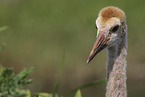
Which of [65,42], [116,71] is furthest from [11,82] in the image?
[65,42]

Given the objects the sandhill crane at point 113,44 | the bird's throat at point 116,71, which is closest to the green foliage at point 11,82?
the sandhill crane at point 113,44

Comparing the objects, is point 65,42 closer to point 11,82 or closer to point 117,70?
point 117,70

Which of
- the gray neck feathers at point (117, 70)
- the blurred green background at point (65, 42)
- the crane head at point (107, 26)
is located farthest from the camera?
the blurred green background at point (65, 42)

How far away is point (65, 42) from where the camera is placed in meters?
10.1

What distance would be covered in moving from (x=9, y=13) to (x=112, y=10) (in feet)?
26.0

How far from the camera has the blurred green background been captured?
9.66m

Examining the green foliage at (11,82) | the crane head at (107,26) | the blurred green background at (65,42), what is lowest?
the green foliage at (11,82)

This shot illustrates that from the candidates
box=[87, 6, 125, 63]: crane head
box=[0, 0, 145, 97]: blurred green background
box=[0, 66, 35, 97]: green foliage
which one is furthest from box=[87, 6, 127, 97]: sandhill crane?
box=[0, 0, 145, 97]: blurred green background

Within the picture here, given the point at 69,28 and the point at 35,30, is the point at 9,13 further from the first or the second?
the point at 69,28

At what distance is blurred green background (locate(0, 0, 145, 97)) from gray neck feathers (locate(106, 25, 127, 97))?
17.5ft

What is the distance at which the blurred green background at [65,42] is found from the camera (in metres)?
9.66

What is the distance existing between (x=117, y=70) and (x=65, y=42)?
6350 millimetres

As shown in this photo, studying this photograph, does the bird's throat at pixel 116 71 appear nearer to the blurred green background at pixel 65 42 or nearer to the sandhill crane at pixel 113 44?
the sandhill crane at pixel 113 44

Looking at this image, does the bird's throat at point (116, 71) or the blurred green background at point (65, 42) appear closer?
the bird's throat at point (116, 71)
